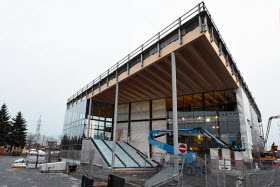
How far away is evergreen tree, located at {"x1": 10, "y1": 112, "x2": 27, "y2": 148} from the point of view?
1989 inches

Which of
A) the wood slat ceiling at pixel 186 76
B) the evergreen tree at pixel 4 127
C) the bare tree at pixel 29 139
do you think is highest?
the wood slat ceiling at pixel 186 76

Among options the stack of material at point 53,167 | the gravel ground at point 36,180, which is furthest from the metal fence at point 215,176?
the stack of material at point 53,167

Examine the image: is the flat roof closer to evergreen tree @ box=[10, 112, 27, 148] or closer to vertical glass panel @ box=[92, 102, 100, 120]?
vertical glass panel @ box=[92, 102, 100, 120]

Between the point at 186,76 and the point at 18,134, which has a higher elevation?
the point at 186,76

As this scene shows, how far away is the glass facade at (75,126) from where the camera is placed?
2777 centimetres

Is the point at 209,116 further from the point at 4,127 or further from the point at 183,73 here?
the point at 4,127

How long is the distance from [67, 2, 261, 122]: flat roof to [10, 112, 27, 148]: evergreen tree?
129ft

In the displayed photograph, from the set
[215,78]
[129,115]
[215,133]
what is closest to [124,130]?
[129,115]

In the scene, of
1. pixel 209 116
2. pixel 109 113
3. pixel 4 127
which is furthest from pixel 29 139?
pixel 209 116

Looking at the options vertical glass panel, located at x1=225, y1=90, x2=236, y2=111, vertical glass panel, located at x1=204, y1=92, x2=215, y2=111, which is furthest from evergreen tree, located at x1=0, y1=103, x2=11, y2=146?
vertical glass panel, located at x1=225, y1=90, x2=236, y2=111

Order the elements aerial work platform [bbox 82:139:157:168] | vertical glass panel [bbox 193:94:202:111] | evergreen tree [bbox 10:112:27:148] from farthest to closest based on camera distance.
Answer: evergreen tree [bbox 10:112:27:148] < vertical glass panel [bbox 193:94:202:111] < aerial work platform [bbox 82:139:157:168]

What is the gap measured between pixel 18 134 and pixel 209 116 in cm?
5457

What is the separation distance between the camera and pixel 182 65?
1659 cm

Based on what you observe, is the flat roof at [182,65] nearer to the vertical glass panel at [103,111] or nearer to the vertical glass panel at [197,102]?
the vertical glass panel at [197,102]
